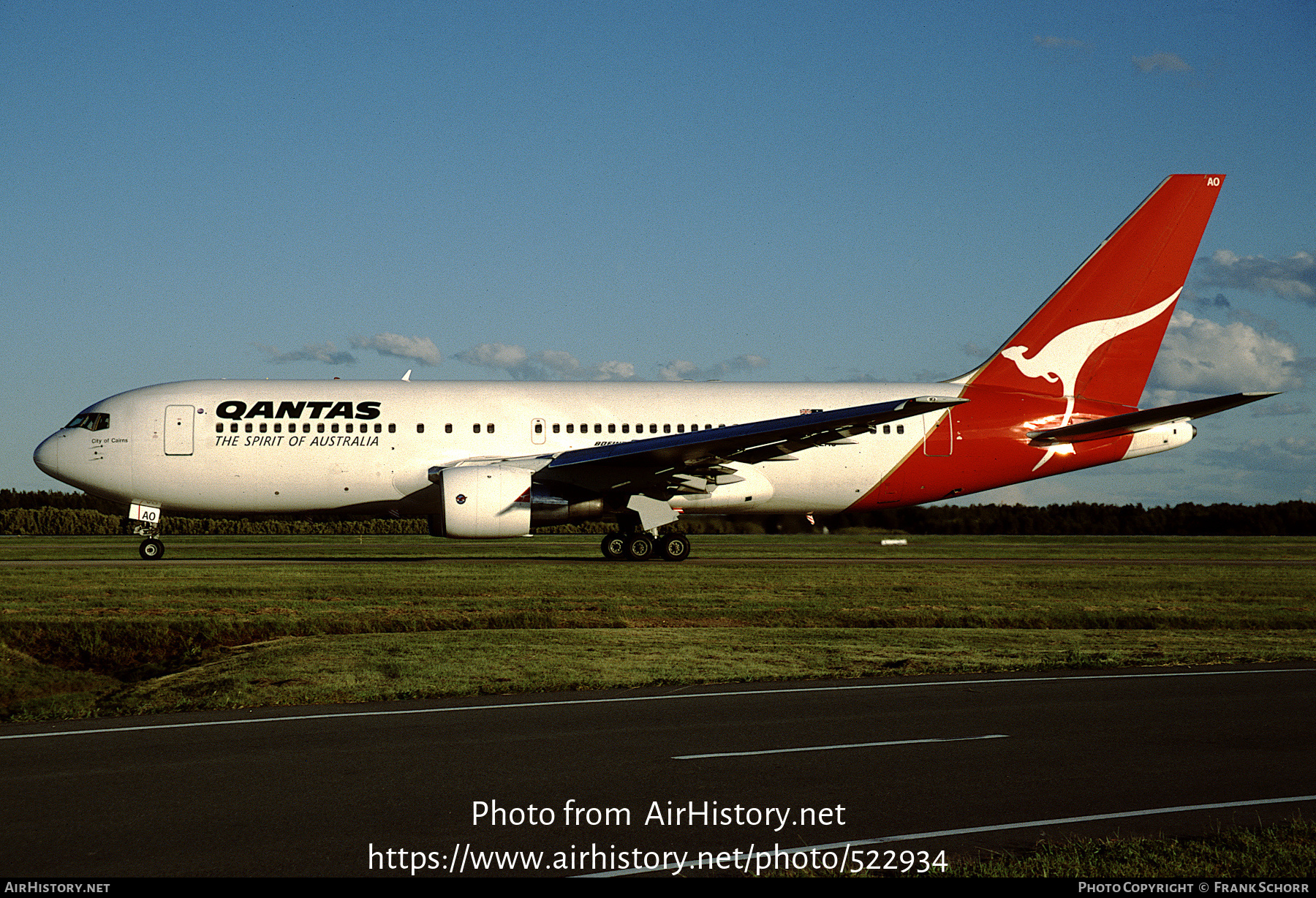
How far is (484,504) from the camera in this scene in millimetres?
24312

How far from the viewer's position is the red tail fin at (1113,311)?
96.0 feet

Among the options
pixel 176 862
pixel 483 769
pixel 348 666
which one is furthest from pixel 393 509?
pixel 176 862

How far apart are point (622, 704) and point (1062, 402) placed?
2267 cm

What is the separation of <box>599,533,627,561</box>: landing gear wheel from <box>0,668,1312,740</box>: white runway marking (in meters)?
16.6

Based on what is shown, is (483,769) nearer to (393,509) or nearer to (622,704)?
(622,704)

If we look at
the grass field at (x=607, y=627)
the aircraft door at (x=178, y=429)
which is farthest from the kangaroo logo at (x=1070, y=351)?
the aircraft door at (x=178, y=429)

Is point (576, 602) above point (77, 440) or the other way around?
the other way around

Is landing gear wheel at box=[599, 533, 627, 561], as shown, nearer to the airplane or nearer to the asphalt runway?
the airplane

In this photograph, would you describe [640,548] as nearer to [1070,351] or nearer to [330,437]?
[330,437]

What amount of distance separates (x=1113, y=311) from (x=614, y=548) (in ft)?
46.1

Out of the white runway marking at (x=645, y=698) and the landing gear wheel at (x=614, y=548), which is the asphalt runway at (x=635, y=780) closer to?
the white runway marking at (x=645, y=698)

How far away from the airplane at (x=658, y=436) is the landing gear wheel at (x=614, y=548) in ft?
0.17

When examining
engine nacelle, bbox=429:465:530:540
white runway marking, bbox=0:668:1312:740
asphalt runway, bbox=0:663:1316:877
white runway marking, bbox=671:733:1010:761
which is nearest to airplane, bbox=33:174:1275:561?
engine nacelle, bbox=429:465:530:540

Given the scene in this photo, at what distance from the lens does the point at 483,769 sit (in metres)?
7.10
